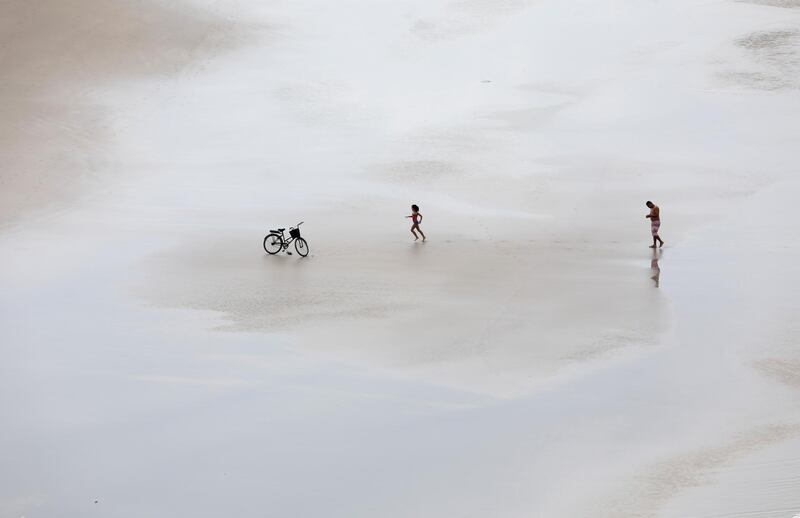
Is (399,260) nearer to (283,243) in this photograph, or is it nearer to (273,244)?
(283,243)

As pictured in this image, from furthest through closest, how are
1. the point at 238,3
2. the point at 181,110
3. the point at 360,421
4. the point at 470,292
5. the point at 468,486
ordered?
the point at 238,3 → the point at 181,110 → the point at 470,292 → the point at 360,421 → the point at 468,486

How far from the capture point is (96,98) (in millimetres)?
33594

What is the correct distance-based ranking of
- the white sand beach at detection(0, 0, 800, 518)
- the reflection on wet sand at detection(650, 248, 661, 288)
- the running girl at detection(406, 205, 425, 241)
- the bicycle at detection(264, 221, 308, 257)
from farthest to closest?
1. the running girl at detection(406, 205, 425, 241)
2. the bicycle at detection(264, 221, 308, 257)
3. the reflection on wet sand at detection(650, 248, 661, 288)
4. the white sand beach at detection(0, 0, 800, 518)

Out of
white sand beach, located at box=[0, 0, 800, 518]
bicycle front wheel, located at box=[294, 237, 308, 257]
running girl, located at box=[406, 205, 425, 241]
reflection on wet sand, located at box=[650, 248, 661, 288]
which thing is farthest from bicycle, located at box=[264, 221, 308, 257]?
reflection on wet sand, located at box=[650, 248, 661, 288]

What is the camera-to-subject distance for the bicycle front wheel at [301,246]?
22422 mm

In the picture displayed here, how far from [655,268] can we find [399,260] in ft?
17.1

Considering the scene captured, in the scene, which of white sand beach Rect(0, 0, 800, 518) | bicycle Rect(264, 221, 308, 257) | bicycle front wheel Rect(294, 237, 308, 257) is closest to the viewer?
white sand beach Rect(0, 0, 800, 518)

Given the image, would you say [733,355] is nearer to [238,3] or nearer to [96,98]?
[96,98]

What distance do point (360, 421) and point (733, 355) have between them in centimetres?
Result: 634

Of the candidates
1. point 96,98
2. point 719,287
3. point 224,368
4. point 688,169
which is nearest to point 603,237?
point 719,287

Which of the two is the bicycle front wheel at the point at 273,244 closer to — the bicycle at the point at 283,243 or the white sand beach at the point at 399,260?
the bicycle at the point at 283,243

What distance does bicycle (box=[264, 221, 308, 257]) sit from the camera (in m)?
22.3

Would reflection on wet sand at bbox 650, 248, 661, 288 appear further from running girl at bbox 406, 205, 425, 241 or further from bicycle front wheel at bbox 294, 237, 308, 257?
bicycle front wheel at bbox 294, 237, 308, 257

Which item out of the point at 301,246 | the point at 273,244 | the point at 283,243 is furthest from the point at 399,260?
the point at 273,244
